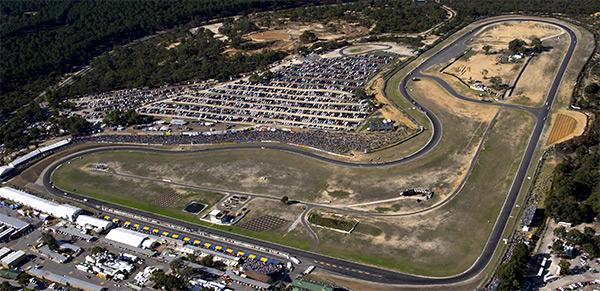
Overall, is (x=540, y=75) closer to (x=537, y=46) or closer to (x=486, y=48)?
(x=537, y=46)

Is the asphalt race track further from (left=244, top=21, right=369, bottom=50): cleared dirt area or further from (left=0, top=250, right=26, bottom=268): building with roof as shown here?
(left=244, top=21, right=369, bottom=50): cleared dirt area

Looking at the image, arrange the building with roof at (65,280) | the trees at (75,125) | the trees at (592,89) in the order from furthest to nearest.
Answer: the trees at (75,125) → the trees at (592,89) → the building with roof at (65,280)

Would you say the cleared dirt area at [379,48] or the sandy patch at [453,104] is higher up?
the cleared dirt area at [379,48]

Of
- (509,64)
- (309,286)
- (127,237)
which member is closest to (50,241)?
(127,237)

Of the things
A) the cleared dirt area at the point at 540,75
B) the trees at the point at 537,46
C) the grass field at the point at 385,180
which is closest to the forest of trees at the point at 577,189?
the grass field at the point at 385,180

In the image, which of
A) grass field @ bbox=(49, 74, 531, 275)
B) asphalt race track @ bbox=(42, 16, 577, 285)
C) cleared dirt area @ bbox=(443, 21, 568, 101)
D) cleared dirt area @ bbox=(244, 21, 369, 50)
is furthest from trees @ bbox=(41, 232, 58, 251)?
cleared dirt area @ bbox=(244, 21, 369, 50)

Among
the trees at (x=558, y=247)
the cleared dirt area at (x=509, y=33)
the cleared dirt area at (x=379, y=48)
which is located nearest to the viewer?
the trees at (x=558, y=247)

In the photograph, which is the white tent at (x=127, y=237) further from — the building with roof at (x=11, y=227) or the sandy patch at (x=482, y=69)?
the sandy patch at (x=482, y=69)
